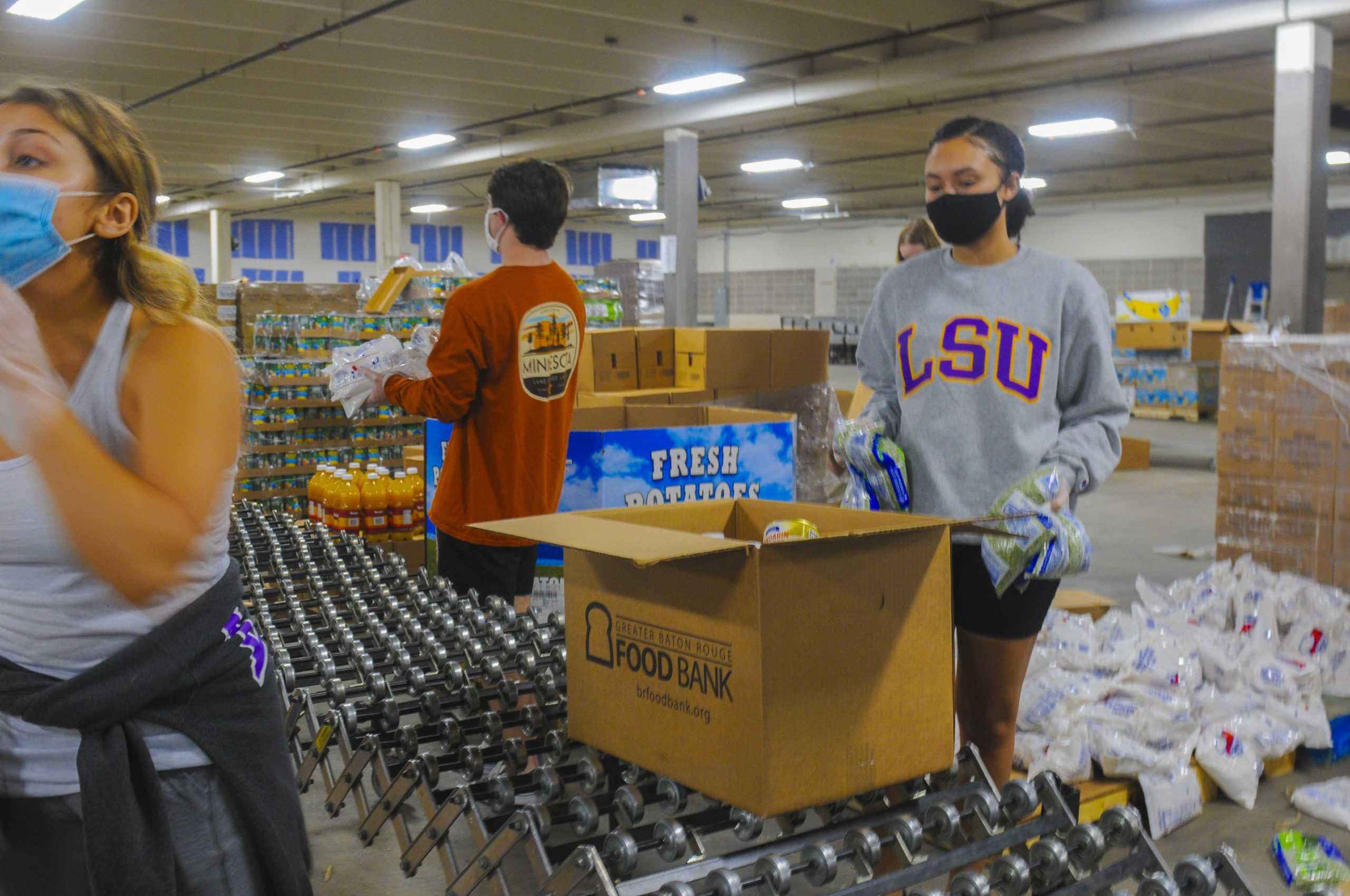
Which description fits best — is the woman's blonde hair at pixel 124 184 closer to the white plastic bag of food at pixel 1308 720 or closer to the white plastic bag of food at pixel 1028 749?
the white plastic bag of food at pixel 1028 749

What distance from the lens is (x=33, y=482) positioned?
929 millimetres

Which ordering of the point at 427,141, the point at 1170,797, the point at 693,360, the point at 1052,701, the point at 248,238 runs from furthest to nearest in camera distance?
the point at 248,238 < the point at 427,141 < the point at 693,360 < the point at 1052,701 < the point at 1170,797

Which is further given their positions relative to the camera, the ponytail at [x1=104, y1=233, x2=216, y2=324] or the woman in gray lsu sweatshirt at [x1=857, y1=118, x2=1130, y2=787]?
the woman in gray lsu sweatshirt at [x1=857, y1=118, x2=1130, y2=787]

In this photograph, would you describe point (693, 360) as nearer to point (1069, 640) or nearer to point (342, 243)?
point (1069, 640)

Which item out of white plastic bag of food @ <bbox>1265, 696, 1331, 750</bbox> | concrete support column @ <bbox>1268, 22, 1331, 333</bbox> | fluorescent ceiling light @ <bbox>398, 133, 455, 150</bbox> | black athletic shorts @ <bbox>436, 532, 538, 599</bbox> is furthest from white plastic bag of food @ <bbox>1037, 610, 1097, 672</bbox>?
fluorescent ceiling light @ <bbox>398, 133, 455, 150</bbox>

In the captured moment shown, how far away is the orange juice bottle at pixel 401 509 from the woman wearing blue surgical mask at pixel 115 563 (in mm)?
3594

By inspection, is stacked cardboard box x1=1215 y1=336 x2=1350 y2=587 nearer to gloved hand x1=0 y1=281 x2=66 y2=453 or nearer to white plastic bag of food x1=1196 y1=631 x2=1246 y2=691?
white plastic bag of food x1=1196 y1=631 x2=1246 y2=691

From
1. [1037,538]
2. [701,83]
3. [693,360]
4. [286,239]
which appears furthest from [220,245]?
[1037,538]

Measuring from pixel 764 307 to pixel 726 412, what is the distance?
928 inches

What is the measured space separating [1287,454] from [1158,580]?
1.43 meters

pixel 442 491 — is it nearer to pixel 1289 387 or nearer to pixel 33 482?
pixel 33 482

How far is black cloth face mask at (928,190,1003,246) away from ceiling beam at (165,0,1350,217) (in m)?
5.95

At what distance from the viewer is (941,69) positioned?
8.61 meters

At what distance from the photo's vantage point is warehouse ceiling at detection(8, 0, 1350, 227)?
784 centimetres
